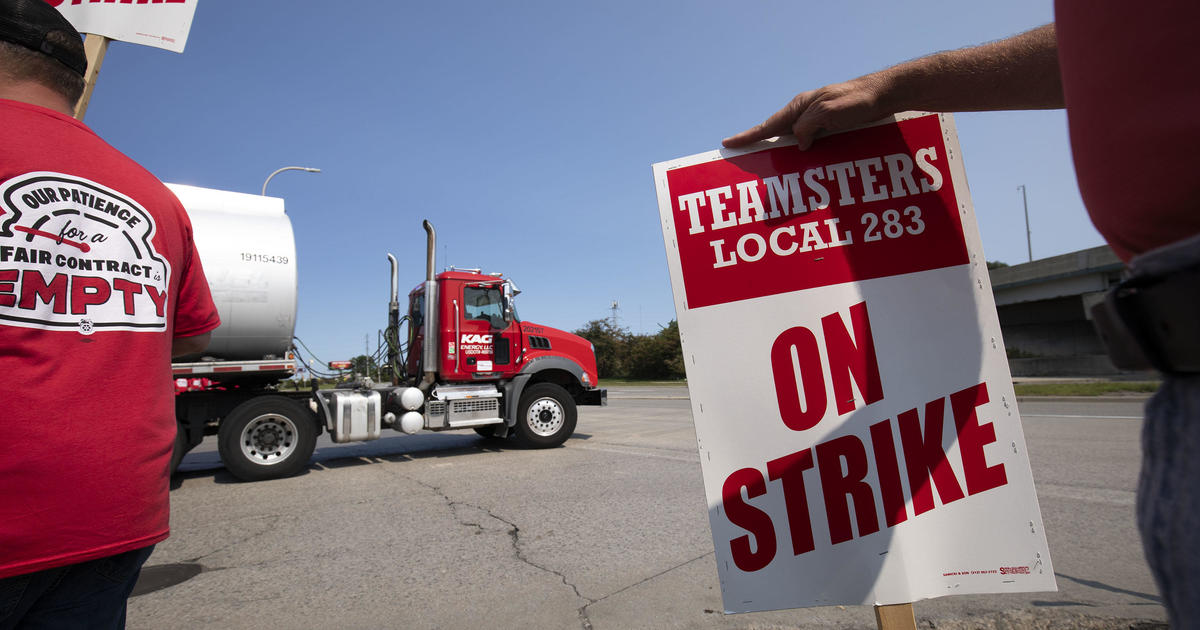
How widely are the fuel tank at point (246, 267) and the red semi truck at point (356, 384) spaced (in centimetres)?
1

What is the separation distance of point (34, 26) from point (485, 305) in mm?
8479

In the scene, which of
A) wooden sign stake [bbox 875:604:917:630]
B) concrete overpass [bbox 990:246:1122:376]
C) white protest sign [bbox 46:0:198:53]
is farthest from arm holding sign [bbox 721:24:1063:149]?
concrete overpass [bbox 990:246:1122:376]

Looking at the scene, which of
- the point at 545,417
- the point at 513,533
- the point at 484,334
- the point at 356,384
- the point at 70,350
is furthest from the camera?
the point at 484,334

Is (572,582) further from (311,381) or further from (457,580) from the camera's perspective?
(311,381)

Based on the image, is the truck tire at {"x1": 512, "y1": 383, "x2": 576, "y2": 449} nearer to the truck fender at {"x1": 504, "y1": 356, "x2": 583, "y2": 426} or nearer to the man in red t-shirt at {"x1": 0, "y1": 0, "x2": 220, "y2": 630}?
the truck fender at {"x1": 504, "y1": 356, "x2": 583, "y2": 426}

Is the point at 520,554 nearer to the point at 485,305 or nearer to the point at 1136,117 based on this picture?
the point at 1136,117

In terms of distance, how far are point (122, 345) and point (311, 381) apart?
7991mm

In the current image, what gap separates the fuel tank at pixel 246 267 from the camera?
23.0 feet

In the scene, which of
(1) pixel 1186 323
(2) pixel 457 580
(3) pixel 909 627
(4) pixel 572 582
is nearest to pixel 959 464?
(3) pixel 909 627

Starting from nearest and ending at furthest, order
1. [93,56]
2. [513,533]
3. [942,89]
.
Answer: [942,89] → [93,56] → [513,533]

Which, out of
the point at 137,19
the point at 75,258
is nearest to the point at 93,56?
the point at 137,19

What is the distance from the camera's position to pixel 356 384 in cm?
909

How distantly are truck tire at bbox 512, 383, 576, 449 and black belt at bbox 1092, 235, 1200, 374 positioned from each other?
8.88 m

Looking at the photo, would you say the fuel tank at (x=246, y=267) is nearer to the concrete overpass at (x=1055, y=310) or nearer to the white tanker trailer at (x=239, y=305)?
the white tanker trailer at (x=239, y=305)
